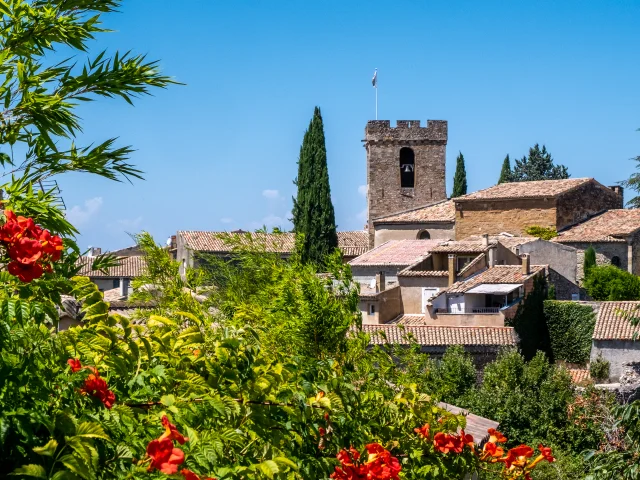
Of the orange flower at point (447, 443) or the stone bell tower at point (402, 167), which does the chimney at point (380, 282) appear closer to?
the stone bell tower at point (402, 167)

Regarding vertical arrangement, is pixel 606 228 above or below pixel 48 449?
above

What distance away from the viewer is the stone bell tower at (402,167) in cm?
5938

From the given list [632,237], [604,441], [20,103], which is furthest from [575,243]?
[20,103]

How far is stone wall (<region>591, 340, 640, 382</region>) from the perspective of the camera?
32.2m

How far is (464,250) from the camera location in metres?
41.4

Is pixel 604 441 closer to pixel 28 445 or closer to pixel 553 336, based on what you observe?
pixel 553 336

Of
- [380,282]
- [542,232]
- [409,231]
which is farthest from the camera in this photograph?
[409,231]

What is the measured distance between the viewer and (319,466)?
4727 millimetres

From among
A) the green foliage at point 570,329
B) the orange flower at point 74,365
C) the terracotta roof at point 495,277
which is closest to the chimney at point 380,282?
the terracotta roof at point 495,277

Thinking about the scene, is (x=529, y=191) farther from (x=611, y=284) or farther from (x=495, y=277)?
(x=495, y=277)

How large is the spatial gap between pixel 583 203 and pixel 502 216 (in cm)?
405

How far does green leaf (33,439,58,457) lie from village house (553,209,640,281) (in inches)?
1610

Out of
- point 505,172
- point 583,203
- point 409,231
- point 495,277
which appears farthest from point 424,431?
point 505,172

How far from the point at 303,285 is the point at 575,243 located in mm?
37394
